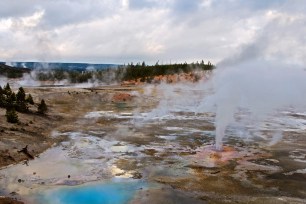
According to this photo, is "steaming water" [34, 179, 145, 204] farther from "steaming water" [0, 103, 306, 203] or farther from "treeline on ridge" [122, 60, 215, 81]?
"treeline on ridge" [122, 60, 215, 81]

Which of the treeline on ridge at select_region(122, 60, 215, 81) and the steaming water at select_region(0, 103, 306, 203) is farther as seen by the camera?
the treeline on ridge at select_region(122, 60, 215, 81)

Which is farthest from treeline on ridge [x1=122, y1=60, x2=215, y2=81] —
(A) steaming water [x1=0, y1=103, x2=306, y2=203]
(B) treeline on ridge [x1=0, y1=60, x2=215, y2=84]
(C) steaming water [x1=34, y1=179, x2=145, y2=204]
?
(C) steaming water [x1=34, y1=179, x2=145, y2=204]

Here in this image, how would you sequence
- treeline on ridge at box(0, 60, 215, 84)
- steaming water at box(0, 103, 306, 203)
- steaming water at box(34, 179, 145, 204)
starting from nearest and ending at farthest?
1. steaming water at box(34, 179, 145, 204)
2. steaming water at box(0, 103, 306, 203)
3. treeline on ridge at box(0, 60, 215, 84)

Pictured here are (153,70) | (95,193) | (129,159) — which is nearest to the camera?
(95,193)

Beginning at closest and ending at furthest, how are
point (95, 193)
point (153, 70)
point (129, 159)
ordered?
point (95, 193) → point (129, 159) → point (153, 70)

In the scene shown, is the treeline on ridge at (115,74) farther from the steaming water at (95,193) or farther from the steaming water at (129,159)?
the steaming water at (95,193)

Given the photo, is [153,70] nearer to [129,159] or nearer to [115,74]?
[115,74]

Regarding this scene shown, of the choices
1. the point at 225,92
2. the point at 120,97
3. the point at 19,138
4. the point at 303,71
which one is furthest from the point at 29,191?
the point at 120,97

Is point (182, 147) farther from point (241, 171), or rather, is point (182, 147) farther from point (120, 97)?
point (120, 97)

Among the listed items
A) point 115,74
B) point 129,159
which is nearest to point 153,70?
point 115,74

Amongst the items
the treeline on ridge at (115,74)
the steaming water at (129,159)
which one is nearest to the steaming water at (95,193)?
the steaming water at (129,159)

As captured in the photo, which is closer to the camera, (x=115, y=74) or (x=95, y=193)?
(x=95, y=193)

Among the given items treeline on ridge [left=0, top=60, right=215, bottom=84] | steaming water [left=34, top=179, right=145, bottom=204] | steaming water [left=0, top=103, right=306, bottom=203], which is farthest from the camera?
treeline on ridge [left=0, top=60, right=215, bottom=84]

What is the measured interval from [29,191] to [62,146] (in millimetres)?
9241
